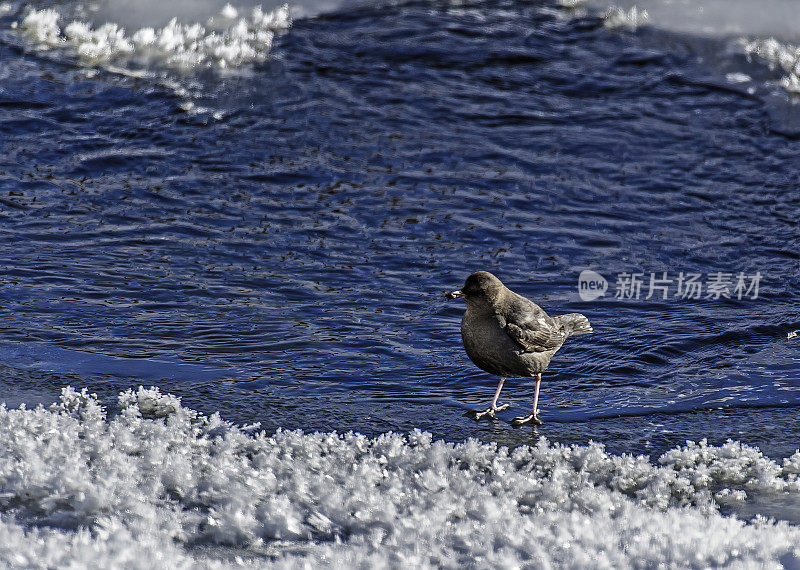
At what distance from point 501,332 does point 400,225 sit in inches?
128

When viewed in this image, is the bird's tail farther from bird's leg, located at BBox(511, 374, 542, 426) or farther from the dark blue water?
bird's leg, located at BBox(511, 374, 542, 426)

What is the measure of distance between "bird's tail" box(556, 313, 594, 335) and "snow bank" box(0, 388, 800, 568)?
1.14m

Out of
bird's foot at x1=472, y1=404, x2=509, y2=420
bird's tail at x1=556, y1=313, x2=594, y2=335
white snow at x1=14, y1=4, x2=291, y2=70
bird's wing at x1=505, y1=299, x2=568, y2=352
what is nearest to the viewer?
bird's wing at x1=505, y1=299, x2=568, y2=352

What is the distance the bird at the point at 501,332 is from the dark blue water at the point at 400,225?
→ 0.29 m

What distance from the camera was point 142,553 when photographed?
3.96m

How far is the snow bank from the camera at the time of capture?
4074 mm

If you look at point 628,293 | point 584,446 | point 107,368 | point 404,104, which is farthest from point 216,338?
point 404,104

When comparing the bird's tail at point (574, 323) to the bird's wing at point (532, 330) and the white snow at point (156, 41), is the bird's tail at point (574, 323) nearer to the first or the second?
the bird's wing at point (532, 330)

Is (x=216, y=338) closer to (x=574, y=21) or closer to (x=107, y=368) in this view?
(x=107, y=368)

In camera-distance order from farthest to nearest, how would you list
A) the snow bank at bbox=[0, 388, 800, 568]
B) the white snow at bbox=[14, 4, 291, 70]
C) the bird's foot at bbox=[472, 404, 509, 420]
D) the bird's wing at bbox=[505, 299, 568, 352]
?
1. the white snow at bbox=[14, 4, 291, 70]
2. the bird's foot at bbox=[472, 404, 509, 420]
3. the bird's wing at bbox=[505, 299, 568, 352]
4. the snow bank at bbox=[0, 388, 800, 568]

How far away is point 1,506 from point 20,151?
584 cm

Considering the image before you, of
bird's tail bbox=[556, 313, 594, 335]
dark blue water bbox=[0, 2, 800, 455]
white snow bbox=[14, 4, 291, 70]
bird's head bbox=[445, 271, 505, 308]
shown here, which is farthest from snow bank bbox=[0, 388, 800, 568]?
white snow bbox=[14, 4, 291, 70]

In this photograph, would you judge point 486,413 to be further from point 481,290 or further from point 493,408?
point 481,290

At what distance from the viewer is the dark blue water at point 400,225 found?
5.82m
